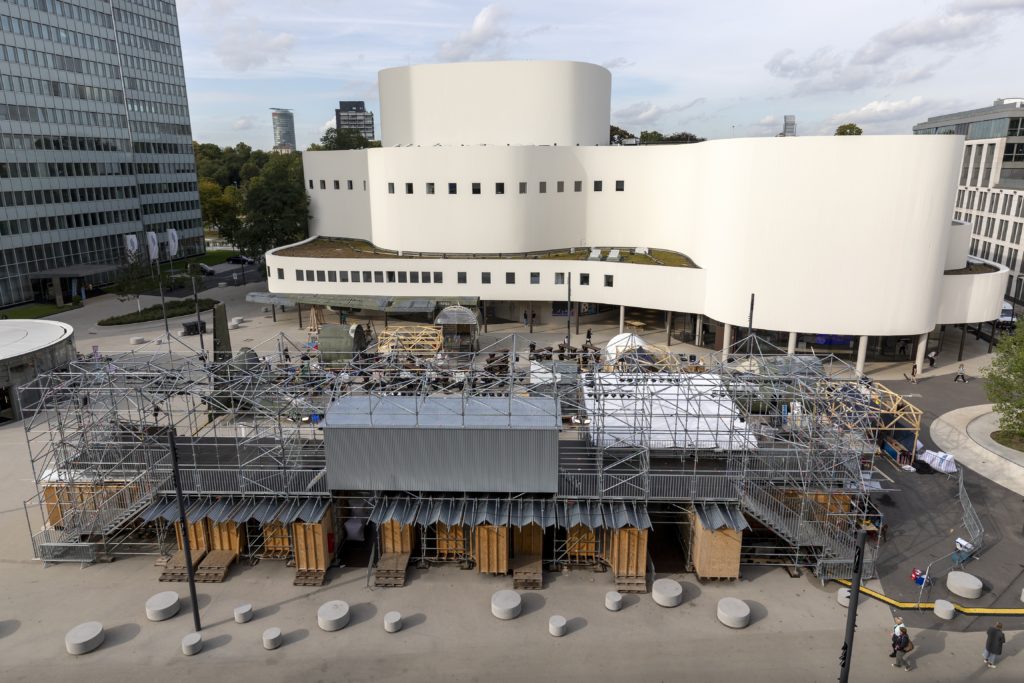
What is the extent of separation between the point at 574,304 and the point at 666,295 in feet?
28.9

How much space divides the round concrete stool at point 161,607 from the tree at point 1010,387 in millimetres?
33997

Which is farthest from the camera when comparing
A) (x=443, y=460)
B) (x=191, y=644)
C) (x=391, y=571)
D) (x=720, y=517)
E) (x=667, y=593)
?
(x=443, y=460)

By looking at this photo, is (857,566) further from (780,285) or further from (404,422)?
(780,285)

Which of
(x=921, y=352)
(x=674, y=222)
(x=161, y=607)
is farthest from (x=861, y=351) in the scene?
(x=161, y=607)

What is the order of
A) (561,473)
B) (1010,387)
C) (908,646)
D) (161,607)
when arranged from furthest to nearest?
(1010,387) → (561,473) → (161,607) → (908,646)

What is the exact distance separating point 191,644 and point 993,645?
21295 mm

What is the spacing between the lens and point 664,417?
2322cm

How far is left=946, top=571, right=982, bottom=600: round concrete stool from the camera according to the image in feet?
63.8

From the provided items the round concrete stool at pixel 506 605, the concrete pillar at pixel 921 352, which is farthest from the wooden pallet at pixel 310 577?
the concrete pillar at pixel 921 352

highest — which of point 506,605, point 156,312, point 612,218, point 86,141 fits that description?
point 86,141

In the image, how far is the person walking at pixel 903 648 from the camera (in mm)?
16641

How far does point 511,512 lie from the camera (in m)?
20.7

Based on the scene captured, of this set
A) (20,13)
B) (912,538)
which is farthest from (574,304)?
(20,13)

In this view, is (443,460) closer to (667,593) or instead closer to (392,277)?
(667,593)
